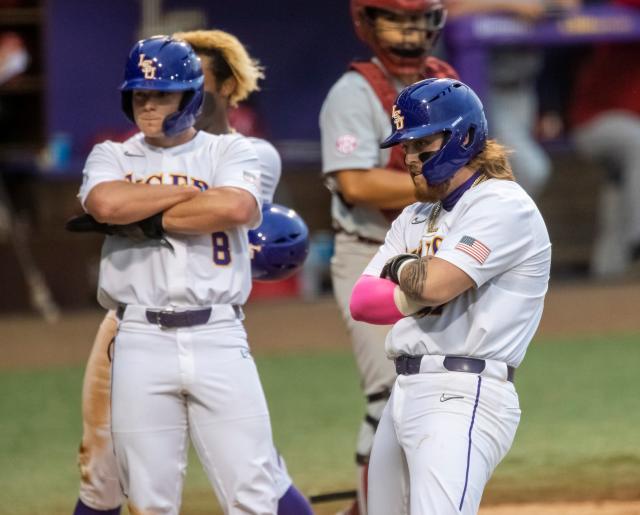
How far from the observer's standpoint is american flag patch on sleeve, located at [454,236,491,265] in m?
3.71

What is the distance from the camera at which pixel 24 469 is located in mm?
6750

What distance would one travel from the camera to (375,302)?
12.8ft

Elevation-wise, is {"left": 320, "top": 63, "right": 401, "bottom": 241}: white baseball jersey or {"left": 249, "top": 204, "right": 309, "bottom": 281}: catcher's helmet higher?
{"left": 320, "top": 63, "right": 401, "bottom": 241}: white baseball jersey

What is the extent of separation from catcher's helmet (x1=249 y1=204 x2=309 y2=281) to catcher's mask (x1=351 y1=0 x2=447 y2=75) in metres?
0.77

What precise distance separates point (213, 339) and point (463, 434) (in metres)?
0.97

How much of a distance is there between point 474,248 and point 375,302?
361 millimetres

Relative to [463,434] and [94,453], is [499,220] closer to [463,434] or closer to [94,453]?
[463,434]

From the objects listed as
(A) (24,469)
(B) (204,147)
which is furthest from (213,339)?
(A) (24,469)

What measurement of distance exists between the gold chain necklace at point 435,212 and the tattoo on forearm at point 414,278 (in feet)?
0.72

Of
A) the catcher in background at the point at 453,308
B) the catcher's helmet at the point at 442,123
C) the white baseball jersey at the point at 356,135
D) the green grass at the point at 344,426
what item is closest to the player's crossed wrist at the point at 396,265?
the catcher in background at the point at 453,308

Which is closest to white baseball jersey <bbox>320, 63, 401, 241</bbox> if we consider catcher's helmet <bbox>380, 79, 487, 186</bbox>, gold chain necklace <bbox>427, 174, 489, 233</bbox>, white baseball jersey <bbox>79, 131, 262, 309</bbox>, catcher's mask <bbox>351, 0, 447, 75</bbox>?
catcher's mask <bbox>351, 0, 447, 75</bbox>

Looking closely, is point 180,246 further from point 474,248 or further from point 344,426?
point 344,426

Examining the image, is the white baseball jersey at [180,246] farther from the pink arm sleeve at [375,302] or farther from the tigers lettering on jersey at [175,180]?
the pink arm sleeve at [375,302]

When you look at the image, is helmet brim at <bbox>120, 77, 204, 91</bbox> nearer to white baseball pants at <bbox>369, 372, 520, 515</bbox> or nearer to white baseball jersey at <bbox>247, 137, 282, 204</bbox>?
white baseball jersey at <bbox>247, 137, 282, 204</bbox>
